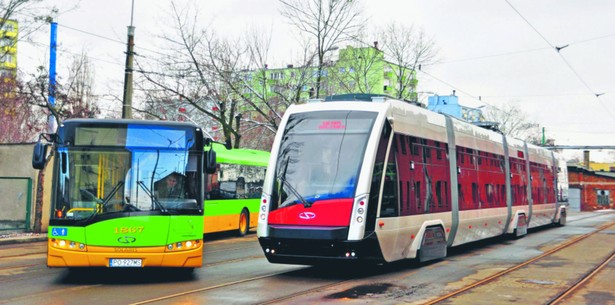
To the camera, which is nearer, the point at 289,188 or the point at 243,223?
the point at 289,188

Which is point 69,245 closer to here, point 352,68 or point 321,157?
point 321,157

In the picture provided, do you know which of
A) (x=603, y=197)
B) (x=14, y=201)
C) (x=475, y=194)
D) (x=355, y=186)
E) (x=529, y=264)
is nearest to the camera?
(x=355, y=186)

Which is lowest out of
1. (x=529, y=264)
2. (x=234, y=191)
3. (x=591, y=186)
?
(x=529, y=264)

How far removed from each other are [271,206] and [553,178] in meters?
21.4

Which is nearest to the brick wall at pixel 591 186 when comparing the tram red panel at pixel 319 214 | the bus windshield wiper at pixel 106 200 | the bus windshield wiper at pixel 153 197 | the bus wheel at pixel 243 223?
the bus wheel at pixel 243 223

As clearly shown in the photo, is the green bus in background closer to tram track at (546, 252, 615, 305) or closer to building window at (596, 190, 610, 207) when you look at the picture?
tram track at (546, 252, 615, 305)

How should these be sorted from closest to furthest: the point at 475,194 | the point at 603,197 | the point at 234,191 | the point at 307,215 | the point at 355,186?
the point at 355,186 < the point at 307,215 < the point at 475,194 < the point at 234,191 < the point at 603,197

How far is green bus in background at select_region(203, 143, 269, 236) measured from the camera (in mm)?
22997

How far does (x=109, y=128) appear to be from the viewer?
486 inches

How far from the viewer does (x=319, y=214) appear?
12562 millimetres

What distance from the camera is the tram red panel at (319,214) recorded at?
12430mm

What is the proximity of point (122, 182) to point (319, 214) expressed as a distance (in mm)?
3183

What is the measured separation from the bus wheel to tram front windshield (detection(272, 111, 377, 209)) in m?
12.4

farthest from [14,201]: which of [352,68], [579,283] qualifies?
[352,68]
